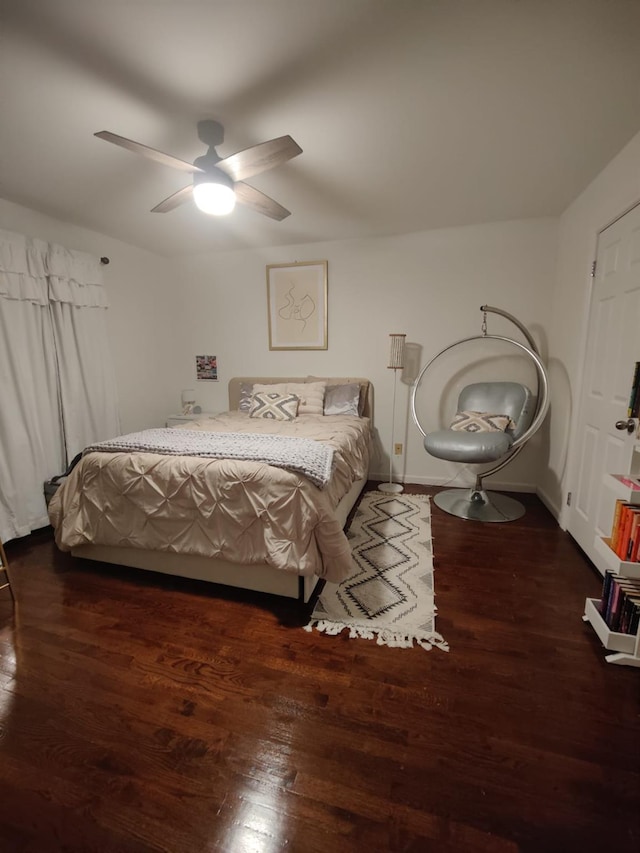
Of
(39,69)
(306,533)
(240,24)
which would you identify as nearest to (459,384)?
(306,533)

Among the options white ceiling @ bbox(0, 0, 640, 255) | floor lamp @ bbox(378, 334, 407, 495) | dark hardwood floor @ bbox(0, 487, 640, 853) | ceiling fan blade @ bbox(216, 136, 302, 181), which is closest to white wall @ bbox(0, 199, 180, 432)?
white ceiling @ bbox(0, 0, 640, 255)

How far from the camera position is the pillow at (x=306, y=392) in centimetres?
347

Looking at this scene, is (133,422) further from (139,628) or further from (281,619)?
(281,619)

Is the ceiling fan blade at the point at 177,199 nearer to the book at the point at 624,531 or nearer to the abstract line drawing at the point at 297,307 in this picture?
the abstract line drawing at the point at 297,307

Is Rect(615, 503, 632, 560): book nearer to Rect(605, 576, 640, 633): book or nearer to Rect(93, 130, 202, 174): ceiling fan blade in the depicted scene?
Rect(605, 576, 640, 633): book

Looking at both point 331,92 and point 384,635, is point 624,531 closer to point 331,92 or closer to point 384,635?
point 384,635

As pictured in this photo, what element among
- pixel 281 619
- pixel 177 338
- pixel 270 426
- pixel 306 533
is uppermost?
pixel 177 338

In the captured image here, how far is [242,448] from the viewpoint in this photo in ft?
6.79

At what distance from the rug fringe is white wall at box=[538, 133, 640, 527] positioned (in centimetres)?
169

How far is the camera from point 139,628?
1774 mm

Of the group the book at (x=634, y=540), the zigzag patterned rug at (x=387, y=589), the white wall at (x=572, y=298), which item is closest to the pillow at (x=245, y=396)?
the zigzag patterned rug at (x=387, y=589)

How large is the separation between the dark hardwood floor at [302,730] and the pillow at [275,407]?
1.68m

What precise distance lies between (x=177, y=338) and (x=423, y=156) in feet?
10.6

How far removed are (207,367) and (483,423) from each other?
303 cm
